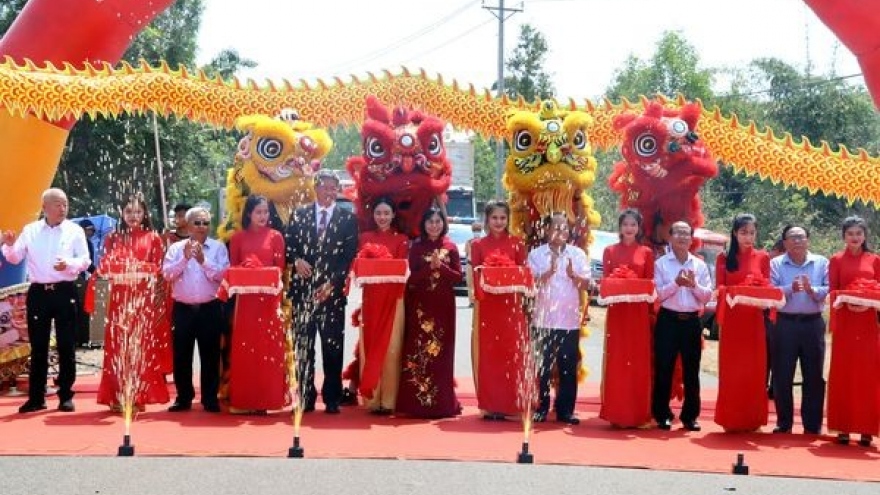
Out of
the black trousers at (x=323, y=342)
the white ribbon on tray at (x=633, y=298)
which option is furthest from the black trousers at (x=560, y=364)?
the black trousers at (x=323, y=342)

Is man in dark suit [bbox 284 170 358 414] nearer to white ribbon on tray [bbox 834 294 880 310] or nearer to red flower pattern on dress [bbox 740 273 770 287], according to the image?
red flower pattern on dress [bbox 740 273 770 287]

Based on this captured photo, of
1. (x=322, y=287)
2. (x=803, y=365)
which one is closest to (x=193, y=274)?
(x=322, y=287)

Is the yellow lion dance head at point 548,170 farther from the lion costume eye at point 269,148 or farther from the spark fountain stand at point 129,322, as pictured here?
the spark fountain stand at point 129,322

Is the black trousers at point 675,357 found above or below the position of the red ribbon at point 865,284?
below

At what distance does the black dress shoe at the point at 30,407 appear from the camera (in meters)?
6.91

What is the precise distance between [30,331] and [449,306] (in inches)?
→ 104

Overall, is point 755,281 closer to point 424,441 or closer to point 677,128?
point 677,128

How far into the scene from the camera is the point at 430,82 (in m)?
7.99

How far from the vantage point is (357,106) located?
7.92m

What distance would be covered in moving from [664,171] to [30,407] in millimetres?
4372

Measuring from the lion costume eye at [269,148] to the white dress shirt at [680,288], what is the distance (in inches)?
101

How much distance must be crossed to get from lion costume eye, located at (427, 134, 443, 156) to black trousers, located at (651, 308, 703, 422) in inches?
71.2

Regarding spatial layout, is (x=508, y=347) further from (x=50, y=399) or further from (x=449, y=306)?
(x=50, y=399)

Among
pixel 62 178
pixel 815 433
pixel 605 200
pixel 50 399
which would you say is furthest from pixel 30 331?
pixel 605 200
